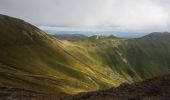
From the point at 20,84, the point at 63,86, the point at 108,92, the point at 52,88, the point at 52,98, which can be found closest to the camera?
the point at 108,92

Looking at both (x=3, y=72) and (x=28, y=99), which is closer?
A: (x=28, y=99)

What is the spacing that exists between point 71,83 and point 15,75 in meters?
37.3

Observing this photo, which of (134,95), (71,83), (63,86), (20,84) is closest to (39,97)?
(134,95)

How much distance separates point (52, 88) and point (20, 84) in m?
17.0

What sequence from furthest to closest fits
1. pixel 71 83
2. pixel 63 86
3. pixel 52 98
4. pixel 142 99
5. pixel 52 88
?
pixel 71 83, pixel 63 86, pixel 52 88, pixel 52 98, pixel 142 99

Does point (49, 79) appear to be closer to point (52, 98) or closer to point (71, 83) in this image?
point (71, 83)

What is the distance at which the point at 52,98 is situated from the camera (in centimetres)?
5434

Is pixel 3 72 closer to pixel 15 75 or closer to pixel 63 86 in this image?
pixel 15 75

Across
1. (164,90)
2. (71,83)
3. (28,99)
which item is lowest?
(71,83)

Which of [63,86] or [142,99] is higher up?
[142,99]

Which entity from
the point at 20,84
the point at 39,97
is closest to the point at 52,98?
the point at 39,97

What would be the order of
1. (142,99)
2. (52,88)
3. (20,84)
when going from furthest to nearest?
(52,88)
(20,84)
(142,99)

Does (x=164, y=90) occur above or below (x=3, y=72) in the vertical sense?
above

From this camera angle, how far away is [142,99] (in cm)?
4306
